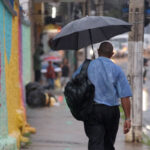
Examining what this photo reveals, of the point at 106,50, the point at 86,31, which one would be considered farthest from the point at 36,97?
the point at 106,50

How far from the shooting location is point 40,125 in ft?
32.3

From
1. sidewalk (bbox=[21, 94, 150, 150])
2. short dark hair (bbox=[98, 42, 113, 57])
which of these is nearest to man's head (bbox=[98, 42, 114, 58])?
short dark hair (bbox=[98, 42, 113, 57])

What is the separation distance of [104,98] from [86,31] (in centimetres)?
147

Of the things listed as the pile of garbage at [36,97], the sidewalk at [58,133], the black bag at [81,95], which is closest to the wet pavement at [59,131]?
the sidewalk at [58,133]

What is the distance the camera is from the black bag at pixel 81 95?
190 inches

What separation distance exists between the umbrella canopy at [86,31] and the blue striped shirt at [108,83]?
0.64 meters

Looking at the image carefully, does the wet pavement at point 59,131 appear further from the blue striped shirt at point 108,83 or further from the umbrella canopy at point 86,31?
the blue striped shirt at point 108,83

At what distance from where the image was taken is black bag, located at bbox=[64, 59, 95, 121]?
484 cm

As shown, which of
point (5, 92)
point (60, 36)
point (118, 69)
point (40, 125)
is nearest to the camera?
point (118, 69)

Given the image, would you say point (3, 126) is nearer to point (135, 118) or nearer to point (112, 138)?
point (112, 138)

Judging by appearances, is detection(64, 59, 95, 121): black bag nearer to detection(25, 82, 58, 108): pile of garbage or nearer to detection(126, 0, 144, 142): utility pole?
detection(126, 0, 144, 142): utility pole

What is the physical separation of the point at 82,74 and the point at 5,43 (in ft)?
7.44

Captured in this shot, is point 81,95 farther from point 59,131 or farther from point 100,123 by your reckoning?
point 59,131

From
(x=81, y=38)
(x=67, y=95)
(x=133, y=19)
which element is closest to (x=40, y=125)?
(x=133, y=19)
